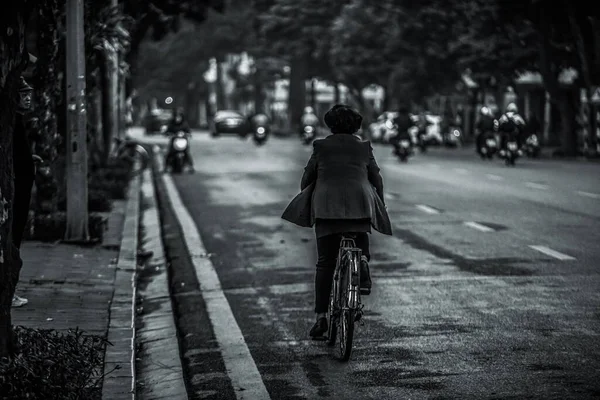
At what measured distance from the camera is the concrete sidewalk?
26.9 ft

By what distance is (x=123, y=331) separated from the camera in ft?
29.9

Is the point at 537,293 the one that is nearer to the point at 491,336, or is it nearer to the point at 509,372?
the point at 491,336

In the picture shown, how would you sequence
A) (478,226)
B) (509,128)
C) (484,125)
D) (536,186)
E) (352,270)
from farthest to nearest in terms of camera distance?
(484,125) < (509,128) < (536,186) < (478,226) < (352,270)

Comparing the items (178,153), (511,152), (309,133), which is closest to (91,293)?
(178,153)

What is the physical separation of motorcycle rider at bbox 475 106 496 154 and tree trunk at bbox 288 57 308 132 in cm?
3851

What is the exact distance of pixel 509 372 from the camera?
7.64m

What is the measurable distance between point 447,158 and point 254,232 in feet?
85.3

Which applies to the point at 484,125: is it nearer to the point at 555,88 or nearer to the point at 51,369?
the point at 555,88

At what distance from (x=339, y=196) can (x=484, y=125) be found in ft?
109

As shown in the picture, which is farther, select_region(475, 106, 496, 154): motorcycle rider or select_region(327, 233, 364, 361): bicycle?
select_region(475, 106, 496, 154): motorcycle rider

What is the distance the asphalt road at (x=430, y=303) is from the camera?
24.7 feet

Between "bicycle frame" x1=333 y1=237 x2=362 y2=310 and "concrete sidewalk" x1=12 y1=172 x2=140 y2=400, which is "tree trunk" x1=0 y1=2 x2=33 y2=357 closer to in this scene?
"concrete sidewalk" x1=12 y1=172 x2=140 y2=400

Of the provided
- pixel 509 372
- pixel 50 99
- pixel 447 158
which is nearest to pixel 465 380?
pixel 509 372

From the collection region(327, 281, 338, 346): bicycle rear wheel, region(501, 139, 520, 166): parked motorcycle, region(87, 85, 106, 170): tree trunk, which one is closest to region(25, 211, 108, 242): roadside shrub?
region(327, 281, 338, 346): bicycle rear wheel
